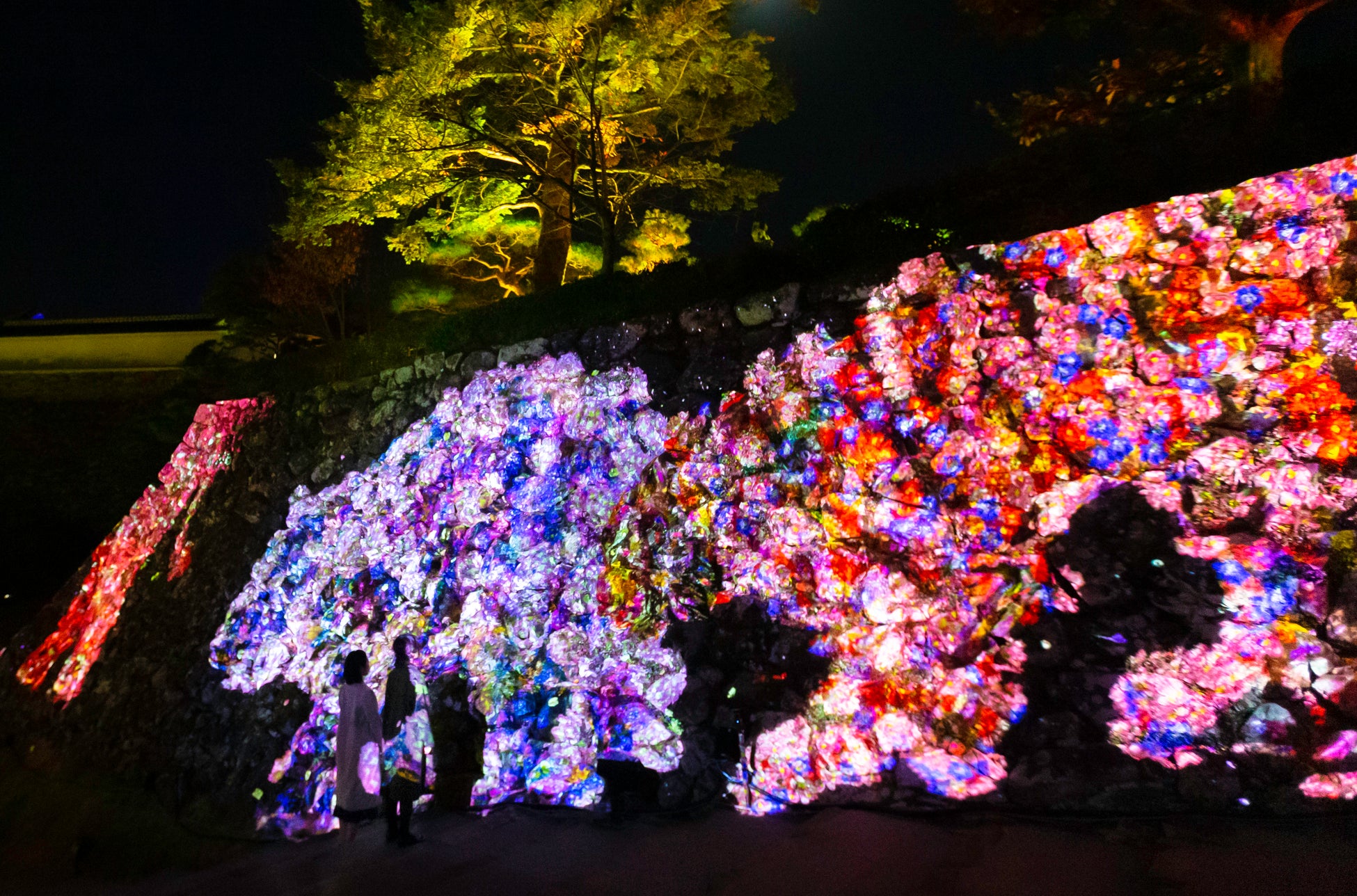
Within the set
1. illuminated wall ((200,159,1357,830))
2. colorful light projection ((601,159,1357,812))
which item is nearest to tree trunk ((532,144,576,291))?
illuminated wall ((200,159,1357,830))

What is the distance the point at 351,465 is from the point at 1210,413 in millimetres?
7180

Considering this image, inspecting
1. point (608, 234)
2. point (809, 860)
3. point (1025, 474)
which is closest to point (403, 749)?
point (809, 860)

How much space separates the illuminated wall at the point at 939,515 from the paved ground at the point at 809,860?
30cm

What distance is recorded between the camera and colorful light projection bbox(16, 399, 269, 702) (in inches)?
324

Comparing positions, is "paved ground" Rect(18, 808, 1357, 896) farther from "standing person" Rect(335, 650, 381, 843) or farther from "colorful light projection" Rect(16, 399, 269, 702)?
"colorful light projection" Rect(16, 399, 269, 702)

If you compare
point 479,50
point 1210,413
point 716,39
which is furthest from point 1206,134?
point 479,50

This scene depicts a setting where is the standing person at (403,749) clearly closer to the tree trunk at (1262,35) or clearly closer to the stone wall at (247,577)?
the stone wall at (247,577)

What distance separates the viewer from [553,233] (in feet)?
A: 35.1

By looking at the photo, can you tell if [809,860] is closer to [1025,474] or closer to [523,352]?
[1025,474]

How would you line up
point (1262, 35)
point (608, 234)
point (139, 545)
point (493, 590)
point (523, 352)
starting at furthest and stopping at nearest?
point (139, 545), point (608, 234), point (523, 352), point (493, 590), point (1262, 35)

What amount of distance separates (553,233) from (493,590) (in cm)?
629

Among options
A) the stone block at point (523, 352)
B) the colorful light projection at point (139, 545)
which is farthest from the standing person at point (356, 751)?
the colorful light projection at point (139, 545)

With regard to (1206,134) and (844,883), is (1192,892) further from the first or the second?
(1206,134)

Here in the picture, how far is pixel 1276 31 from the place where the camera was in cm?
551
